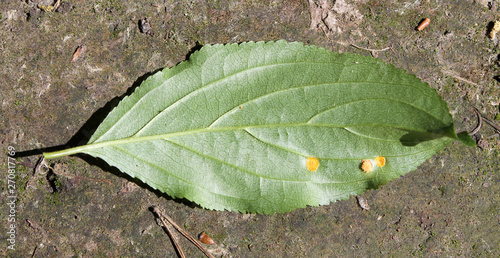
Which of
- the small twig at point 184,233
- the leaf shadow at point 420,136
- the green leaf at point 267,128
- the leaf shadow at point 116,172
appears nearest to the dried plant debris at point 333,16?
the green leaf at point 267,128

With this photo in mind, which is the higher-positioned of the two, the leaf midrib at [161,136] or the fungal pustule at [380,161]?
the leaf midrib at [161,136]

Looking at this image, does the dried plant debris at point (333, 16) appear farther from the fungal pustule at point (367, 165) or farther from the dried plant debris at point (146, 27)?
the dried plant debris at point (146, 27)

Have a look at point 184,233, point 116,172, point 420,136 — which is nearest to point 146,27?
point 116,172

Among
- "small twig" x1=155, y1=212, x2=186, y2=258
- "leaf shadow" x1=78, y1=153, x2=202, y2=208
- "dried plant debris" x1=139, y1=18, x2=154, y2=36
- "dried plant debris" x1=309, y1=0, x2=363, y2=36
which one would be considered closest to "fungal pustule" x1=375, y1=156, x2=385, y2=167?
"dried plant debris" x1=309, y1=0, x2=363, y2=36

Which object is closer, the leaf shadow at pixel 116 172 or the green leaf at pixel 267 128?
the green leaf at pixel 267 128

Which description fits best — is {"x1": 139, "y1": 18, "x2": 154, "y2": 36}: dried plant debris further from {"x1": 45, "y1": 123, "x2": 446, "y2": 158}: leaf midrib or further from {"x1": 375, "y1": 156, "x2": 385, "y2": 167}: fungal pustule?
{"x1": 375, "y1": 156, "x2": 385, "y2": 167}: fungal pustule

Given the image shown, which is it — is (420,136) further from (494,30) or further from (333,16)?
(494,30)
